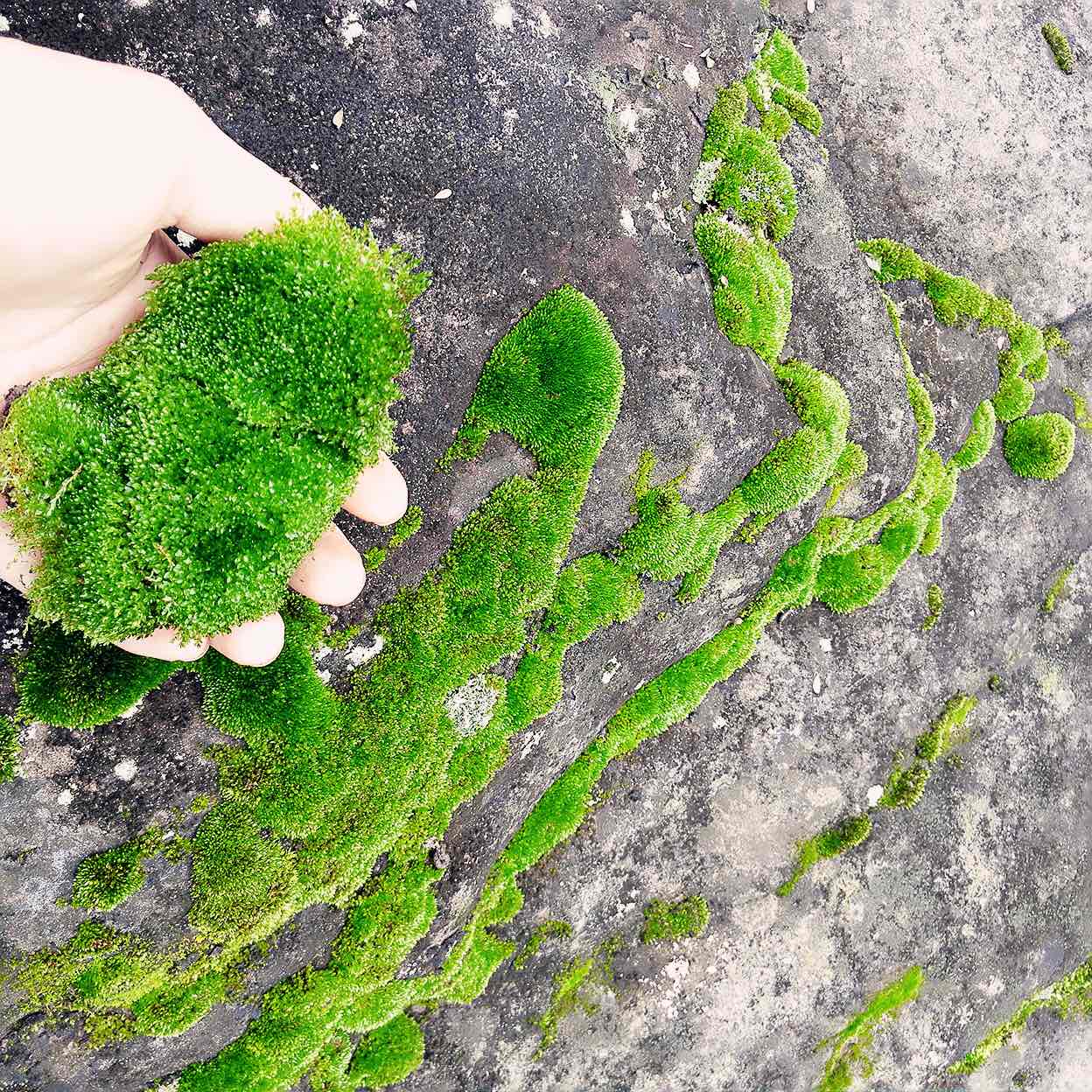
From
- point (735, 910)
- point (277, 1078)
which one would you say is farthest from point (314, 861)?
point (735, 910)

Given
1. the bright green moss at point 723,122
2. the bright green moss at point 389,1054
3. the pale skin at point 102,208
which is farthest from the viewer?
the bright green moss at point 389,1054

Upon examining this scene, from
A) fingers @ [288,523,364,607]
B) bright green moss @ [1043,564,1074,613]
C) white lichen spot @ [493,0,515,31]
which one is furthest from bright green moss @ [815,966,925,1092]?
white lichen spot @ [493,0,515,31]

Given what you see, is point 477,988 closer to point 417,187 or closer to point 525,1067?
point 525,1067

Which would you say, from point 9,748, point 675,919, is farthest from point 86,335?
point 675,919

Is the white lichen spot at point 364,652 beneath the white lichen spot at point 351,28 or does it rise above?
beneath

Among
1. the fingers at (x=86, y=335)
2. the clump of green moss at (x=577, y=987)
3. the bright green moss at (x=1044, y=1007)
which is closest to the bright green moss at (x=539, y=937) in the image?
the clump of green moss at (x=577, y=987)

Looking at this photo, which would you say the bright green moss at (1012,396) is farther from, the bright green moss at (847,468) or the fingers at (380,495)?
the fingers at (380,495)

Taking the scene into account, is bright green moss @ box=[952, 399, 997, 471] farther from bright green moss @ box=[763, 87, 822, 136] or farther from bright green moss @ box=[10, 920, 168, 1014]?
bright green moss @ box=[10, 920, 168, 1014]
